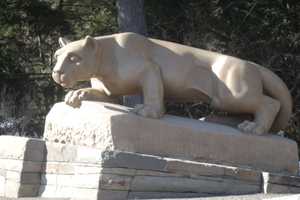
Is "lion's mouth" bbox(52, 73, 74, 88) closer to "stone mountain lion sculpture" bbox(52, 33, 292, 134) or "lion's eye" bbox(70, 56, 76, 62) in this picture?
"stone mountain lion sculpture" bbox(52, 33, 292, 134)

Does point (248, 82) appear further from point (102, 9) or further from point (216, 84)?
point (102, 9)

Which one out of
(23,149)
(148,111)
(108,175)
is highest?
(148,111)

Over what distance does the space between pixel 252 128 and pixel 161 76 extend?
47.0 inches

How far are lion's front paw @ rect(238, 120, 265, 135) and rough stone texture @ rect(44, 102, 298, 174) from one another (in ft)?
0.24

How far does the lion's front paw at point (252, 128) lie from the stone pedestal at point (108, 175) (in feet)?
1.89

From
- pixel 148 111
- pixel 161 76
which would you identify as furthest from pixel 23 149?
pixel 161 76

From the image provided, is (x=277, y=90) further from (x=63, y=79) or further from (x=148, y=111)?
(x=63, y=79)

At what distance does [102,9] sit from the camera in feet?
44.2

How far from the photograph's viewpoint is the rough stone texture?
608 centimetres

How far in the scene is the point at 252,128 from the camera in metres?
6.92

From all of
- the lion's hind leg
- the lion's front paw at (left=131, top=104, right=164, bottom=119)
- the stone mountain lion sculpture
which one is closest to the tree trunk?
the stone mountain lion sculpture

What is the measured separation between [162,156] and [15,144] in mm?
1473

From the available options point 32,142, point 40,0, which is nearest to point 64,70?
point 32,142

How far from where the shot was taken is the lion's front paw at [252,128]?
691cm
